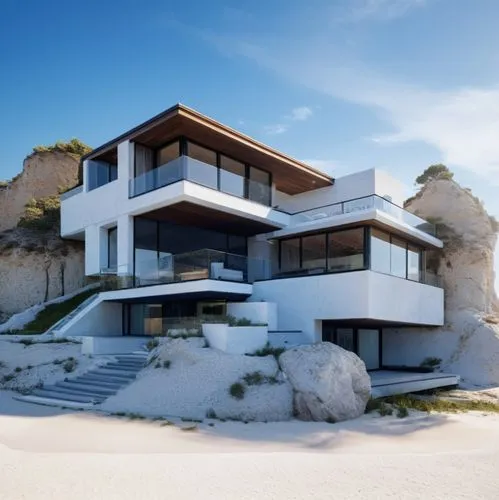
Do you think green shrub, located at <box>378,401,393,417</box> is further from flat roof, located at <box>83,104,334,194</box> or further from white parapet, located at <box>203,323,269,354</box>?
flat roof, located at <box>83,104,334,194</box>

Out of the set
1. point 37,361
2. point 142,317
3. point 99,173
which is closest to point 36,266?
point 99,173

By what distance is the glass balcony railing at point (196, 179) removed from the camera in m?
18.3

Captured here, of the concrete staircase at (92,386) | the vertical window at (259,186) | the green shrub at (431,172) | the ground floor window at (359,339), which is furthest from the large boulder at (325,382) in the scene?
the green shrub at (431,172)

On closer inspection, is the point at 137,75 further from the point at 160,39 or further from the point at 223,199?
the point at 223,199

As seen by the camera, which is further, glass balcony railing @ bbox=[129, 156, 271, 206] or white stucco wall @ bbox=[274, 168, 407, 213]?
white stucco wall @ bbox=[274, 168, 407, 213]

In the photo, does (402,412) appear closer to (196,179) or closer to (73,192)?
(196,179)

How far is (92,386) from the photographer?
13.9 meters

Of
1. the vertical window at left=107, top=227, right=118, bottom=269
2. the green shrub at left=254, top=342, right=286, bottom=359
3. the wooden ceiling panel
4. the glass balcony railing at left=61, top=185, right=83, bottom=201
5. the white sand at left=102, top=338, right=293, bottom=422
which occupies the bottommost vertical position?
the white sand at left=102, top=338, right=293, bottom=422

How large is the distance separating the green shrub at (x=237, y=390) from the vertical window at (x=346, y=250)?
7336 millimetres

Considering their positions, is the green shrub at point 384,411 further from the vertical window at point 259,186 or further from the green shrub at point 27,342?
the green shrub at point 27,342

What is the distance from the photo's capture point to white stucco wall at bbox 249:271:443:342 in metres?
17.3

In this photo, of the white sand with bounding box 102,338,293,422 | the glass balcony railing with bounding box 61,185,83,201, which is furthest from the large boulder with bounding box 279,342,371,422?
the glass balcony railing with bounding box 61,185,83,201

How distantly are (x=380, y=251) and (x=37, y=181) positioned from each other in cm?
2790

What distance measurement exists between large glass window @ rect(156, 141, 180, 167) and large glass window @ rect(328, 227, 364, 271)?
7618mm
